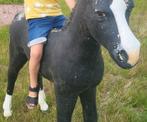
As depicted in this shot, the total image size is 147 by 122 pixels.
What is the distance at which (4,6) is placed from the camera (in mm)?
6965


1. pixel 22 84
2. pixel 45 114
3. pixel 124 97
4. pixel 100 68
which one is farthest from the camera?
pixel 22 84

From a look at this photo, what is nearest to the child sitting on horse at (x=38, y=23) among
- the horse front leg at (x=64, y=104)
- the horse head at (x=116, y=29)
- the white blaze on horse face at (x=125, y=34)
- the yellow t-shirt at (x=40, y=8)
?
the yellow t-shirt at (x=40, y=8)

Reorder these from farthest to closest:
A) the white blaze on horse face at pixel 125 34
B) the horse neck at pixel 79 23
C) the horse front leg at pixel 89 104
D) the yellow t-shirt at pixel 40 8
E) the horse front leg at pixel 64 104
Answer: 1. the yellow t-shirt at pixel 40 8
2. the horse front leg at pixel 89 104
3. the horse front leg at pixel 64 104
4. the horse neck at pixel 79 23
5. the white blaze on horse face at pixel 125 34

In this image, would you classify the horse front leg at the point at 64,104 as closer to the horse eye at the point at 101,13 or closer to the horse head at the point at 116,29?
the horse head at the point at 116,29

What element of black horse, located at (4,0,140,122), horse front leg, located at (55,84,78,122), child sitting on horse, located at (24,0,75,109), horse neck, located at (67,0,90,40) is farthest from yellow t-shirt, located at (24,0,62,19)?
horse front leg, located at (55,84,78,122)

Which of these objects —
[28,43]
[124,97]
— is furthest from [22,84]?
[28,43]

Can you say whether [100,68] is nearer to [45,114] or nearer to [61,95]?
[61,95]

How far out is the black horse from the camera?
2098 millimetres

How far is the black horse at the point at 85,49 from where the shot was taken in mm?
2098

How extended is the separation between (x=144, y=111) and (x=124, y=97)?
0.25m

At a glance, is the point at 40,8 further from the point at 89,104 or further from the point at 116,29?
the point at 116,29

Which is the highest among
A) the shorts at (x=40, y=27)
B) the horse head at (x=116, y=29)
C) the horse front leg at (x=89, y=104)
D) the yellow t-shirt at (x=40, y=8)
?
the horse head at (x=116, y=29)

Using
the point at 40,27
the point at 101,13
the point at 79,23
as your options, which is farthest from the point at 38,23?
the point at 101,13

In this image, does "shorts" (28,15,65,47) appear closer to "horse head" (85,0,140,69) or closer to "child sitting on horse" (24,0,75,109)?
"child sitting on horse" (24,0,75,109)
